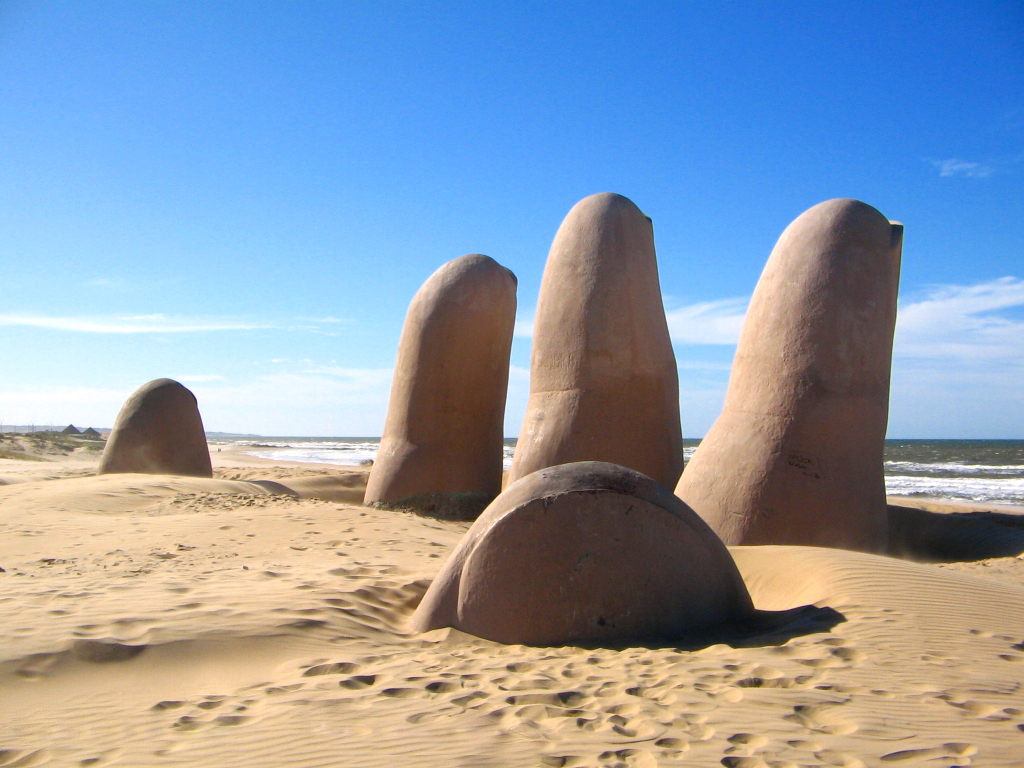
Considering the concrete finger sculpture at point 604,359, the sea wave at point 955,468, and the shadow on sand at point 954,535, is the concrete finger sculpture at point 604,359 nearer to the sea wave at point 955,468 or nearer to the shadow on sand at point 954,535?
the shadow on sand at point 954,535

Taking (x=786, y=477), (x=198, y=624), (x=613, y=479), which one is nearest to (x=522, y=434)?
(x=786, y=477)

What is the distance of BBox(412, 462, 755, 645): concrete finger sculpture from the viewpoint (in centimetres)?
356

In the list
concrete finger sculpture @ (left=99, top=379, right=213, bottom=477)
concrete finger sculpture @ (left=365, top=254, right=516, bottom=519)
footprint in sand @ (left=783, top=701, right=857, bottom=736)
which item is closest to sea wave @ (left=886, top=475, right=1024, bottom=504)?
concrete finger sculpture @ (left=365, top=254, right=516, bottom=519)

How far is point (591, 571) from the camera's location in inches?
140

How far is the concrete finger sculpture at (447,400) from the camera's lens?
9477mm

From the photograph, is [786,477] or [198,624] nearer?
[198,624]

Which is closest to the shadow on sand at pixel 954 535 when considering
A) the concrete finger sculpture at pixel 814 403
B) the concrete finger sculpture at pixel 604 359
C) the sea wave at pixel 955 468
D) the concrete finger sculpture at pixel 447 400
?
the concrete finger sculpture at pixel 814 403

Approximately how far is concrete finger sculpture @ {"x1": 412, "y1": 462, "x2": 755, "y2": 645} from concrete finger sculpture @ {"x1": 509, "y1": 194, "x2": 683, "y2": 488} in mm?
3657

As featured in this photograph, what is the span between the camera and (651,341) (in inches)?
309

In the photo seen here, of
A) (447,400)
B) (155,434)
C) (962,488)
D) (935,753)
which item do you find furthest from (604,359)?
(962,488)

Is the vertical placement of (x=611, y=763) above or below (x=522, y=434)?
below

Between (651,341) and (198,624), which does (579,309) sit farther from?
(198,624)

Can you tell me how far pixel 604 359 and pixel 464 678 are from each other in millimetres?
4966

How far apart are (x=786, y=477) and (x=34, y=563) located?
5228mm
